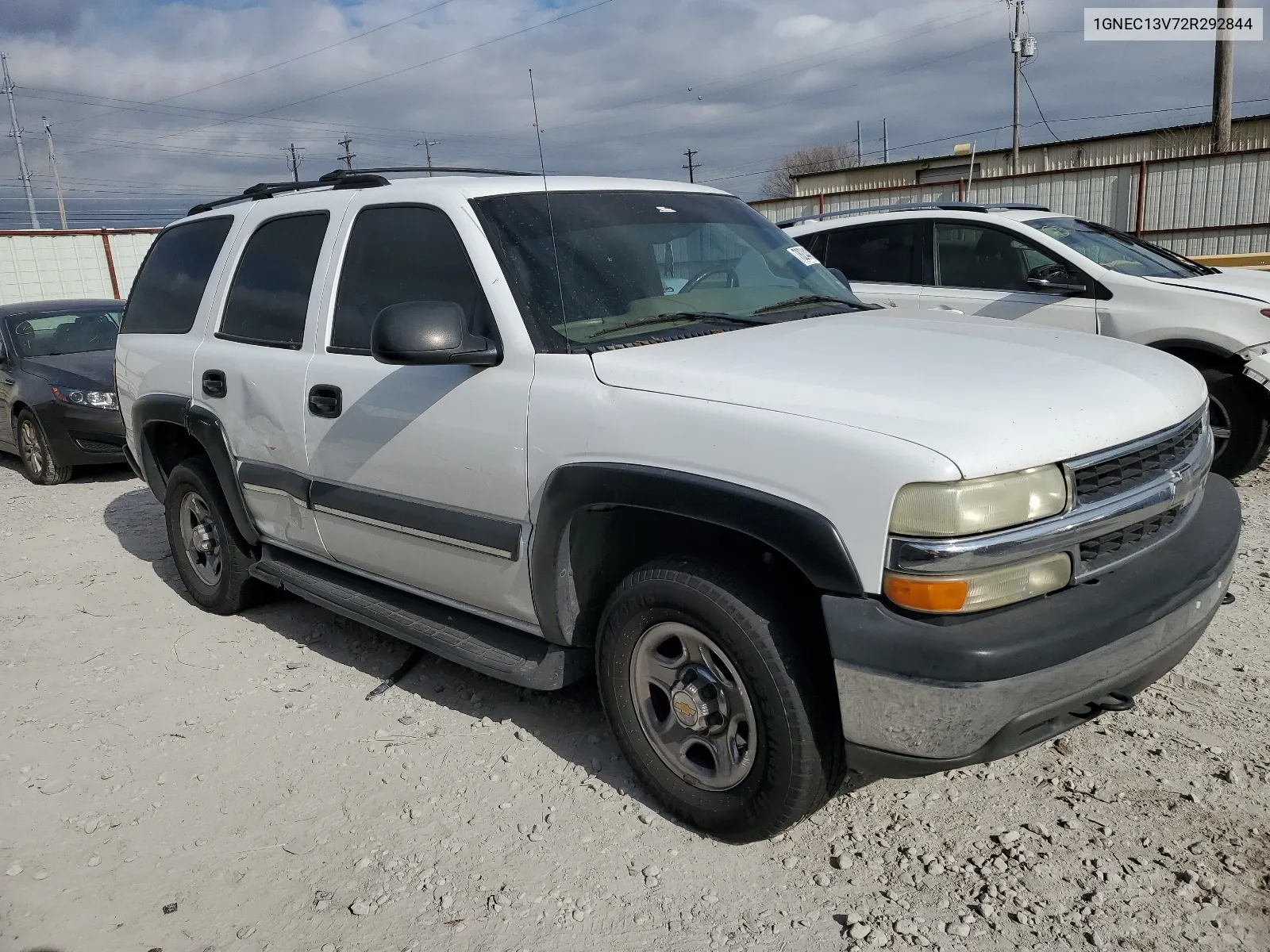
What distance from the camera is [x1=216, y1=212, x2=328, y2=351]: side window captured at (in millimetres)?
4102

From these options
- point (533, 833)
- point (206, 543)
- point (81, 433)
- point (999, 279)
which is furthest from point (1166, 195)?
point (533, 833)

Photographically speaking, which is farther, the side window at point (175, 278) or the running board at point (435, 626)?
the side window at point (175, 278)

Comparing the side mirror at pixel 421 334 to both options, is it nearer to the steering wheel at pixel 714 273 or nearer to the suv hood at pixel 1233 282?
the steering wheel at pixel 714 273

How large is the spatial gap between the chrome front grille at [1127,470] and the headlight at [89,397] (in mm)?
8222

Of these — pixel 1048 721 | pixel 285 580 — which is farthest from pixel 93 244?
pixel 1048 721

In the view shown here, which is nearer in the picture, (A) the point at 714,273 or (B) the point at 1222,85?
(A) the point at 714,273

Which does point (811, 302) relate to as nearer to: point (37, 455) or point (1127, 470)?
point (1127, 470)

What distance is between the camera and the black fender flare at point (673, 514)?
2436mm

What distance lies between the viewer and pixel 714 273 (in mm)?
3697

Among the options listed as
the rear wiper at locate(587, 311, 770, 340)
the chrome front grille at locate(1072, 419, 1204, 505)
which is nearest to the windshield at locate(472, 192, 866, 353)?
the rear wiper at locate(587, 311, 770, 340)

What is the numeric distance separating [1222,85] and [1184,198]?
3.67 metres

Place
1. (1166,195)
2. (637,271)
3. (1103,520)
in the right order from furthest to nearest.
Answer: (1166,195)
(637,271)
(1103,520)

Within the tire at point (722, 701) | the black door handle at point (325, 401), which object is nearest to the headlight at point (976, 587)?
the tire at point (722, 701)

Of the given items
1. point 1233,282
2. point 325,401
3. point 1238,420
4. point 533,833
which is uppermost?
point 325,401
